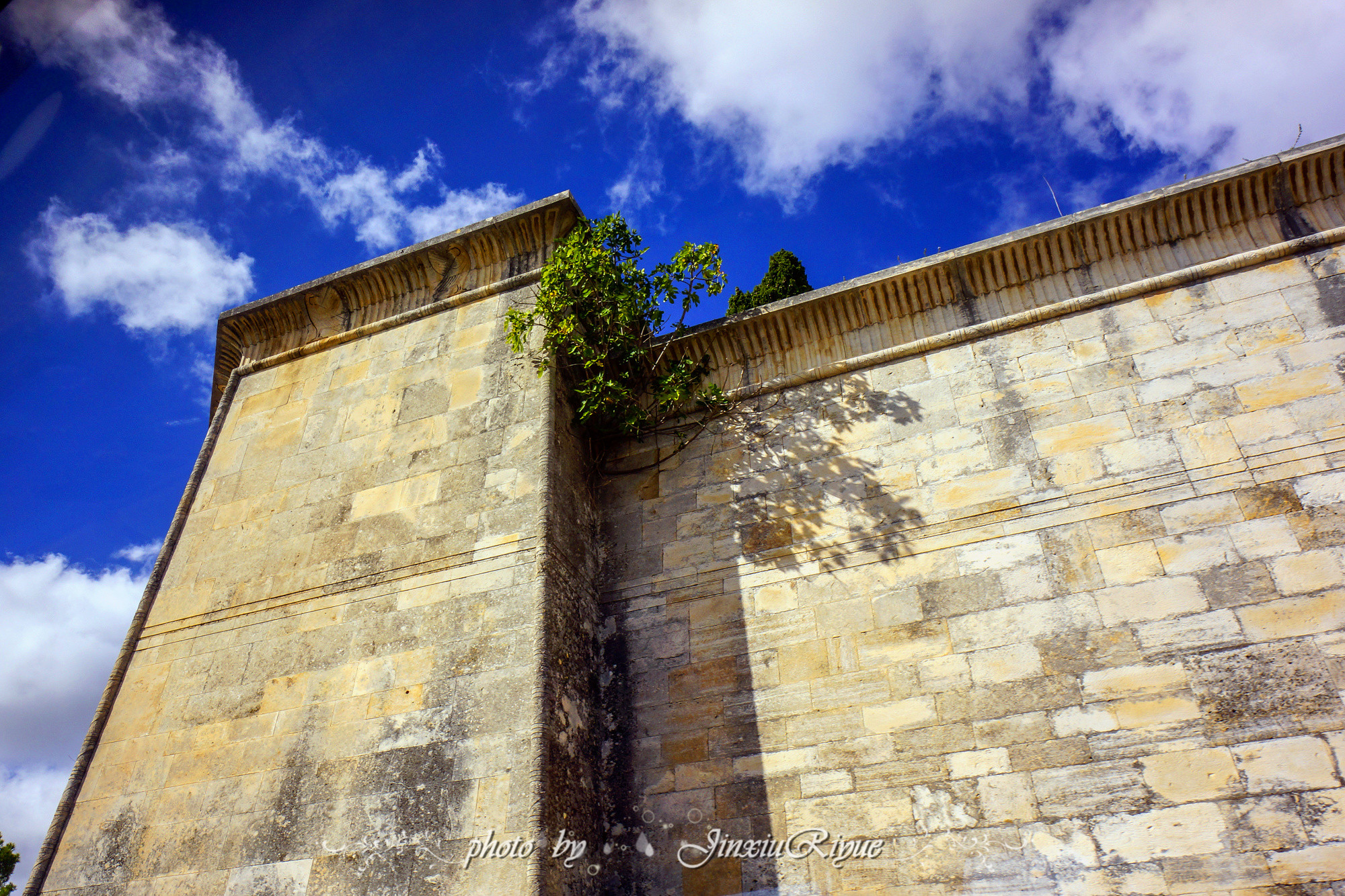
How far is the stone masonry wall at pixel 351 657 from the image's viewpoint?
445cm

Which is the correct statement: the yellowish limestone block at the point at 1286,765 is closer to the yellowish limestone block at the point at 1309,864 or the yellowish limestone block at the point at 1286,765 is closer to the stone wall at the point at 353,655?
the yellowish limestone block at the point at 1309,864

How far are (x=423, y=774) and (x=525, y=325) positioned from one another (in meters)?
3.17

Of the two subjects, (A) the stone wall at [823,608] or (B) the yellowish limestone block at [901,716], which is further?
(B) the yellowish limestone block at [901,716]

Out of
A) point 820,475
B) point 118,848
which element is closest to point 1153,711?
point 820,475

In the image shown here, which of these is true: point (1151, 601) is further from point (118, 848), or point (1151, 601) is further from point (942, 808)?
point (118, 848)

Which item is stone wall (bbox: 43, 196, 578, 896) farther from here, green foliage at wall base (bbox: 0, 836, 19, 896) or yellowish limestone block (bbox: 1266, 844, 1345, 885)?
green foliage at wall base (bbox: 0, 836, 19, 896)

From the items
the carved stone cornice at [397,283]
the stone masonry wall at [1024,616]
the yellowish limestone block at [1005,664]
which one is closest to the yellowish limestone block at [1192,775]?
the stone masonry wall at [1024,616]

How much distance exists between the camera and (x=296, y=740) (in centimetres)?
493

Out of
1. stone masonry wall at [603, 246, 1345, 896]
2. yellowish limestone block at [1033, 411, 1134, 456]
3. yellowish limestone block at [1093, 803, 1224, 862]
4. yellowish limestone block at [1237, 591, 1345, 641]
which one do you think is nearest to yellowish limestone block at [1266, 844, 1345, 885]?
stone masonry wall at [603, 246, 1345, 896]

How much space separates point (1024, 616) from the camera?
469cm

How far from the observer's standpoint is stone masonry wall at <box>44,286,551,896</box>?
4445 mm

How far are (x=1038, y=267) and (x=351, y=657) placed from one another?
5.39 m

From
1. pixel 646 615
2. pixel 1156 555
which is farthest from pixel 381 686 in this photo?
pixel 1156 555

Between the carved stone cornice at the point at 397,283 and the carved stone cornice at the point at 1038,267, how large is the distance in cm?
148
